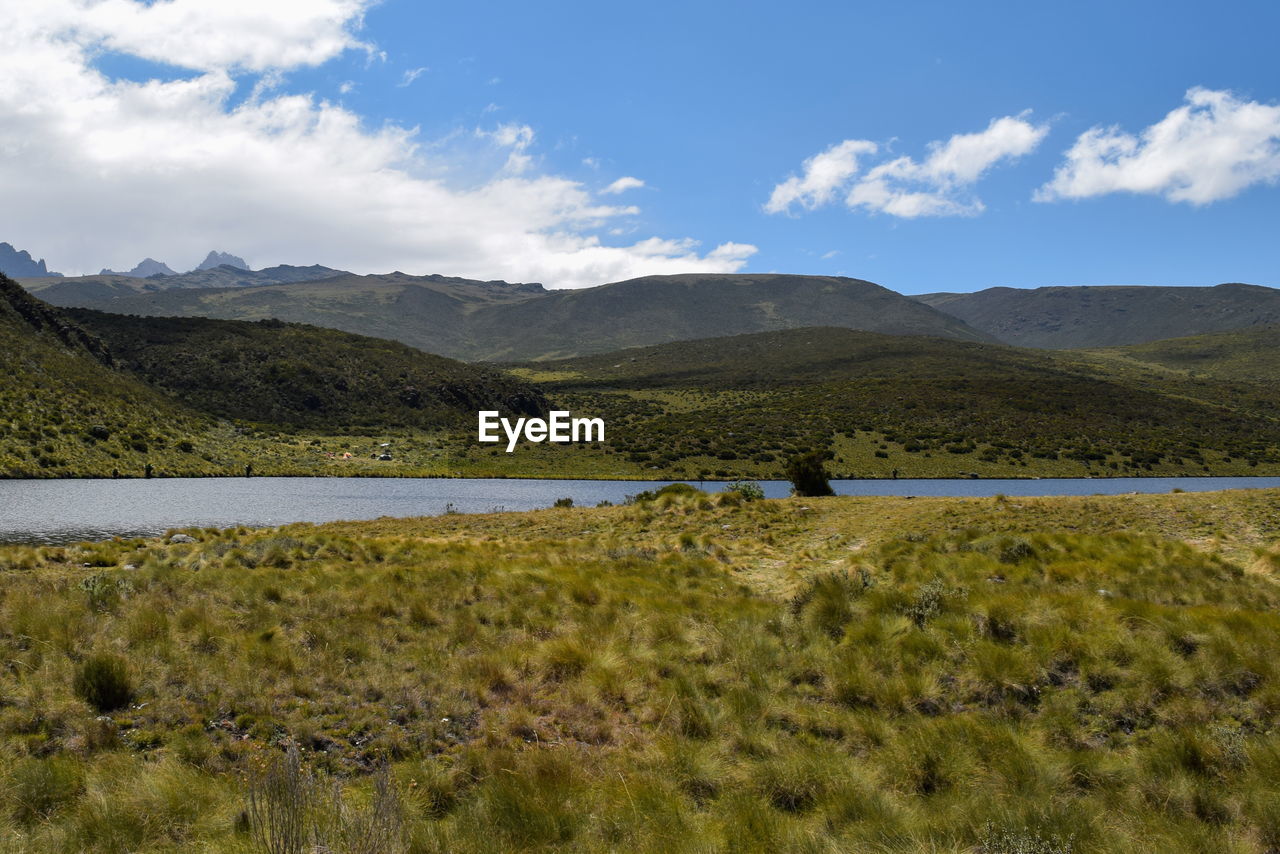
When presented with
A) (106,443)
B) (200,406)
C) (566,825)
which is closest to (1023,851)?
(566,825)

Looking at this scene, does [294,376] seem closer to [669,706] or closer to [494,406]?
[494,406]

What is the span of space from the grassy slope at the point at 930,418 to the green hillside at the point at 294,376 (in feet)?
75.3

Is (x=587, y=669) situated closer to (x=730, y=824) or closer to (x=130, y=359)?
(x=730, y=824)

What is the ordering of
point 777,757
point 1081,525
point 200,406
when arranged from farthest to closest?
point 200,406 < point 1081,525 < point 777,757

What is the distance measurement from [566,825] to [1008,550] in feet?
42.8

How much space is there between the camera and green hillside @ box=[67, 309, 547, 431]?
3356 inches

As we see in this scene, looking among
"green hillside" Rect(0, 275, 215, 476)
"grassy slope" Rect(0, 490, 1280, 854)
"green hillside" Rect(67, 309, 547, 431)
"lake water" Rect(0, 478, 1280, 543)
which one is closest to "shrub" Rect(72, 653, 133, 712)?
"grassy slope" Rect(0, 490, 1280, 854)

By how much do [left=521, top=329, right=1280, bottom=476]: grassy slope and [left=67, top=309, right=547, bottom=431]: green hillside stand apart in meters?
23.0

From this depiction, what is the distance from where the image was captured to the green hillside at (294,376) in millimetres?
85250

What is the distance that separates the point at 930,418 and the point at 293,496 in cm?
7426

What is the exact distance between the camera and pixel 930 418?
8919cm

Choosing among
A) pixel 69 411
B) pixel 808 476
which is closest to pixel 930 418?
pixel 808 476

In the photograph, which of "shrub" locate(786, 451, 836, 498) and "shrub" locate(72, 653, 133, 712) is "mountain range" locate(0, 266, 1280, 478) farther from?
"shrub" locate(72, 653, 133, 712)

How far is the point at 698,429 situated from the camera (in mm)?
88562
